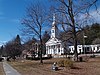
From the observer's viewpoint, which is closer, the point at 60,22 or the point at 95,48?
Result: the point at 60,22

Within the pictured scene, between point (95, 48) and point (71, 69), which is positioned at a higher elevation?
point (95, 48)

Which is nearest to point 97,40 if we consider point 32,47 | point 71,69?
point 32,47

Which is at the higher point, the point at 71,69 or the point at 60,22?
the point at 60,22

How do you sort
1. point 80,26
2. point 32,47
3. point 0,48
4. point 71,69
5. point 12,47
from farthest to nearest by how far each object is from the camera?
1. point 0,48
2. point 12,47
3. point 32,47
4. point 80,26
5. point 71,69

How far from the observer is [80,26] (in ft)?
114

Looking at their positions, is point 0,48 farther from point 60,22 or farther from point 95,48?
point 60,22

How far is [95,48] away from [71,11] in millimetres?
68387

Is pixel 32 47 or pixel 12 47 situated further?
pixel 12 47

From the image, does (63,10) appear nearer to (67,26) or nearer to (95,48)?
(67,26)

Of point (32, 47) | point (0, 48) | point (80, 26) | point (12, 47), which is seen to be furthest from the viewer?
point (0, 48)

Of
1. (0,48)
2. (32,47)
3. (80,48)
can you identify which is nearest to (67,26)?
(32,47)

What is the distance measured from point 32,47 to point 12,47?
15.6 m

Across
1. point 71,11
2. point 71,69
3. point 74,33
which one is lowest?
point 71,69

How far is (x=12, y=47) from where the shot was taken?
99.4m
